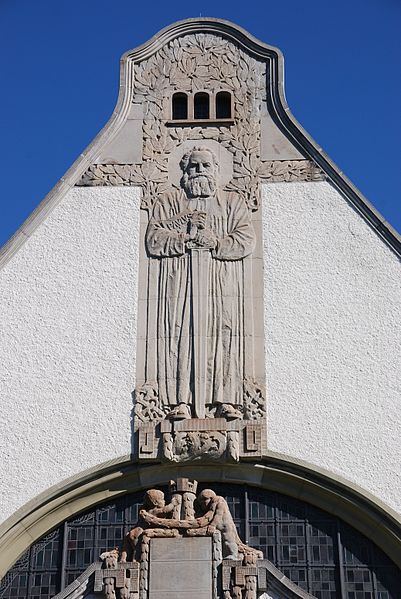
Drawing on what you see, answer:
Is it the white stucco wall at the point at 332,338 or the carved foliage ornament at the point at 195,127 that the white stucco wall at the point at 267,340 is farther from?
the carved foliage ornament at the point at 195,127

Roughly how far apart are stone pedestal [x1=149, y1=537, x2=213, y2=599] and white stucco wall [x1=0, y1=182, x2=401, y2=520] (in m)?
1.57

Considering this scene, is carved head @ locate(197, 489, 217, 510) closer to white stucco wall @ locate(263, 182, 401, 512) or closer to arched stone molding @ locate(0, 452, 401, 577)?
arched stone molding @ locate(0, 452, 401, 577)

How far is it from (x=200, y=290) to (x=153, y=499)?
2.77 meters

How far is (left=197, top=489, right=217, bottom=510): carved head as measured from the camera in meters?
13.8

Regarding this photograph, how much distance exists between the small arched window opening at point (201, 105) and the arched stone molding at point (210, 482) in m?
4.94

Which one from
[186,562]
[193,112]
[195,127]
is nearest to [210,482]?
[186,562]

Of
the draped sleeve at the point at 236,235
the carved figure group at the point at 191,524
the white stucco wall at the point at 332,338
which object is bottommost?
the carved figure group at the point at 191,524

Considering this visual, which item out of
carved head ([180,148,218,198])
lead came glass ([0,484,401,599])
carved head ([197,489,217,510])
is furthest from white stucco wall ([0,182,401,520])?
carved head ([197,489,217,510])

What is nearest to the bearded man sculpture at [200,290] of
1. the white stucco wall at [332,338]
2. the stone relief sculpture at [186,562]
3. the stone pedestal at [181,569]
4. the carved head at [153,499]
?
the white stucco wall at [332,338]

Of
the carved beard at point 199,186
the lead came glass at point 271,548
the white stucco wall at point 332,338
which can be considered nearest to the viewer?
the lead came glass at point 271,548

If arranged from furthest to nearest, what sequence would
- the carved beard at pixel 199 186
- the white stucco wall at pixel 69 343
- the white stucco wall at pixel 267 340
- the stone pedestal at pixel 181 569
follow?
1. the carved beard at pixel 199 186
2. the white stucco wall at pixel 69 343
3. the white stucco wall at pixel 267 340
4. the stone pedestal at pixel 181 569

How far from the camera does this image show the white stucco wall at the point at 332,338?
14.4 m

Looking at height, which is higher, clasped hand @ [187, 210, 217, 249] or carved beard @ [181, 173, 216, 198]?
carved beard @ [181, 173, 216, 198]

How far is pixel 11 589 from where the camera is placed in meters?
14.2
